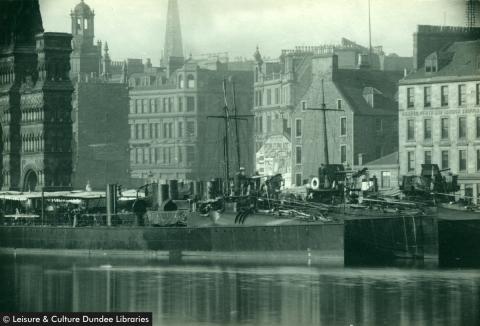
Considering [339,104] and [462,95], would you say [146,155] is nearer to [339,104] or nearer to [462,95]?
[339,104]

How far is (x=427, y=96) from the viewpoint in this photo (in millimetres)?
108562

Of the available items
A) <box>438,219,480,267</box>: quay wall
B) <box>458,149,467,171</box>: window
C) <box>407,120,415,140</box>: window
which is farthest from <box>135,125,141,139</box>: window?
<box>438,219,480,267</box>: quay wall

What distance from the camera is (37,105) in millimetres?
109938

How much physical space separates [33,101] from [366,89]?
90.5 feet

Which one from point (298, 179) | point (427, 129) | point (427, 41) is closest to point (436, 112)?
point (427, 129)

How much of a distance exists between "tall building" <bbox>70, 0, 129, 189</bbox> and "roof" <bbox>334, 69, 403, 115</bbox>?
33052 millimetres

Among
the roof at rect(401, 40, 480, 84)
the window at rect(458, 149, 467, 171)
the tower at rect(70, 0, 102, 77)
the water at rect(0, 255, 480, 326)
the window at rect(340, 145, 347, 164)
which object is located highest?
the tower at rect(70, 0, 102, 77)

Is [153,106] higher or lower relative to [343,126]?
higher

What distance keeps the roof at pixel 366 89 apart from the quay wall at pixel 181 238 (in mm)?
34994

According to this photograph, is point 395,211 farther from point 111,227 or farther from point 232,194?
point 111,227

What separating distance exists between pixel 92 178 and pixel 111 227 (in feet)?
202

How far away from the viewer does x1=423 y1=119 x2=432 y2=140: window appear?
357 ft

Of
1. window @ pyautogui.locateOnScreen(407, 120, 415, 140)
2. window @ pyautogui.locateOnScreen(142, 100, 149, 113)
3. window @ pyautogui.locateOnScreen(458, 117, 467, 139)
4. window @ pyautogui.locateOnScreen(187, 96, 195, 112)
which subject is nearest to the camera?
window @ pyautogui.locateOnScreen(458, 117, 467, 139)

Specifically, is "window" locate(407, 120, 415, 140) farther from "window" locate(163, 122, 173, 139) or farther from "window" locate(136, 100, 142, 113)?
"window" locate(136, 100, 142, 113)
